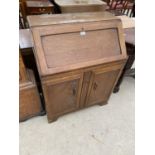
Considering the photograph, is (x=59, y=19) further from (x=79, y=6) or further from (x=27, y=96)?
(x=79, y=6)

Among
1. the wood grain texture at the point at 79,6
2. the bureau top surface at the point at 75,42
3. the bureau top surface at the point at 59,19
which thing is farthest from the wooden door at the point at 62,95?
the wood grain texture at the point at 79,6

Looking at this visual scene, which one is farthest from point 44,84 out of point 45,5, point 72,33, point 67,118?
point 45,5

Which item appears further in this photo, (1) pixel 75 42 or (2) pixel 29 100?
(2) pixel 29 100

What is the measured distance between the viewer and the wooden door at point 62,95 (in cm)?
121

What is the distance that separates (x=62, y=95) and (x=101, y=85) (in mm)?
393

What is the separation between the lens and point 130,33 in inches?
67.0

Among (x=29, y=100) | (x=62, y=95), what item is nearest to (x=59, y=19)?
(x=62, y=95)

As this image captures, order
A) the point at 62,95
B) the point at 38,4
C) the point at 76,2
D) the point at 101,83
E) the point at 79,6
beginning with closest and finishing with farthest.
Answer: the point at 62,95, the point at 101,83, the point at 79,6, the point at 76,2, the point at 38,4

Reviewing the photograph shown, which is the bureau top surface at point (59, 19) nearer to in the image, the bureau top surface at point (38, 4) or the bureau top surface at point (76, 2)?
the bureau top surface at point (76, 2)

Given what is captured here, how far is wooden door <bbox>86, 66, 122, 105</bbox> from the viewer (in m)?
1.36

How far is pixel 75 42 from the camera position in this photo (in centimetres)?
119
